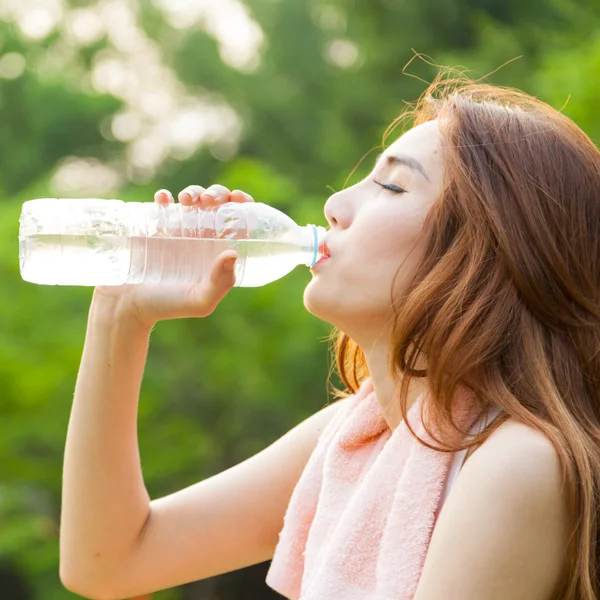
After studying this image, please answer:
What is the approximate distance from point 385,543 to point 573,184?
57 cm

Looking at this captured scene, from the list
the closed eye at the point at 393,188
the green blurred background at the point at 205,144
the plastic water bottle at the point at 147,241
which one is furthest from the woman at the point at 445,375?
the green blurred background at the point at 205,144

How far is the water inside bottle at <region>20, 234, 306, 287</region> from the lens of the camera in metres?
1.60

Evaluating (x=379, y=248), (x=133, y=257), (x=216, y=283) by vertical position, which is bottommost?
(x=133, y=257)

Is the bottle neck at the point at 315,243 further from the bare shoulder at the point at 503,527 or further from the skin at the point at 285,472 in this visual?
the bare shoulder at the point at 503,527

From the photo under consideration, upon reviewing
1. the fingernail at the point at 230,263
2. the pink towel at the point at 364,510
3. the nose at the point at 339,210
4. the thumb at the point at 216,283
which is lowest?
the pink towel at the point at 364,510

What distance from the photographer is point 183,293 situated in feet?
4.78

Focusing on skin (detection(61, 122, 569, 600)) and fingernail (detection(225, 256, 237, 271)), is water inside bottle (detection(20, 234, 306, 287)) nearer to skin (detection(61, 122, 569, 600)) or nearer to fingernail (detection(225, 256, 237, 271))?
skin (detection(61, 122, 569, 600))

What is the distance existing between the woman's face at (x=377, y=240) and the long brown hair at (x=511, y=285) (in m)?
0.02

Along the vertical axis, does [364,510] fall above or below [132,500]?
above

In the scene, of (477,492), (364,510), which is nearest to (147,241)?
(364,510)

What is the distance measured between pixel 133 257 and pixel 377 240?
52 cm

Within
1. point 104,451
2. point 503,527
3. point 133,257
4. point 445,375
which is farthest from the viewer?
point 133,257

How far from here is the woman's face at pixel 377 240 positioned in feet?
4.34

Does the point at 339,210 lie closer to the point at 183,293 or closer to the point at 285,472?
the point at 183,293
